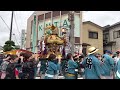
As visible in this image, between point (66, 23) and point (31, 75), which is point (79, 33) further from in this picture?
point (31, 75)

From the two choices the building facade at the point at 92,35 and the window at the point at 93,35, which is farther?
the window at the point at 93,35

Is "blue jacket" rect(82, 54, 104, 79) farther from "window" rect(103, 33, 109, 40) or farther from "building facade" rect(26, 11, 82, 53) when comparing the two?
"window" rect(103, 33, 109, 40)

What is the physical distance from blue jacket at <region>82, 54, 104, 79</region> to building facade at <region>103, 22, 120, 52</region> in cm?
1662

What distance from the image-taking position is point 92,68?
4582 mm

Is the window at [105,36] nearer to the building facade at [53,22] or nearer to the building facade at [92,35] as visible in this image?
the building facade at [92,35]

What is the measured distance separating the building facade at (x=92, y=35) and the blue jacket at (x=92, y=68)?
Result: 1651 centimetres

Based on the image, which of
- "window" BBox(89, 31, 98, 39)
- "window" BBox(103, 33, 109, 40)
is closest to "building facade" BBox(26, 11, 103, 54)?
"window" BBox(89, 31, 98, 39)

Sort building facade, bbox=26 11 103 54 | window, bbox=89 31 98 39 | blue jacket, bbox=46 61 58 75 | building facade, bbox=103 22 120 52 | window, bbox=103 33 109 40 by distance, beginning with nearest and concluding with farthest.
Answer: blue jacket, bbox=46 61 58 75 → building facade, bbox=26 11 103 54 → building facade, bbox=103 22 120 52 → window, bbox=89 31 98 39 → window, bbox=103 33 109 40

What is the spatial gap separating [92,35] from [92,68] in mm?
17704

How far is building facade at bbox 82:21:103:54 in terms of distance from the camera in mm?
21469

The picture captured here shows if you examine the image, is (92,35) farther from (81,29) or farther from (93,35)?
(81,29)

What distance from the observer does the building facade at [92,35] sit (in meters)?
21.5

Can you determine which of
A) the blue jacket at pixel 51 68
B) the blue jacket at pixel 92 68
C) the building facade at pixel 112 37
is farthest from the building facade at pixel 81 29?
the blue jacket at pixel 92 68
